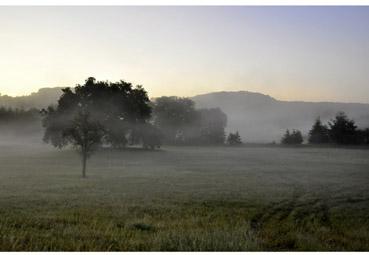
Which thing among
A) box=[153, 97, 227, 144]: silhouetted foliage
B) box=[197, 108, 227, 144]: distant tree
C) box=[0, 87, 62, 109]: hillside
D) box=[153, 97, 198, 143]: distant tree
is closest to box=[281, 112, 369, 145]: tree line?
box=[197, 108, 227, 144]: distant tree

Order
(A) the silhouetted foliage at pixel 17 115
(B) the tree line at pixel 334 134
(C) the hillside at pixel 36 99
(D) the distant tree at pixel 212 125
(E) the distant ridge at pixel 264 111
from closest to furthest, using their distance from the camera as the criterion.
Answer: (E) the distant ridge at pixel 264 111 → (D) the distant tree at pixel 212 125 → (C) the hillside at pixel 36 99 → (B) the tree line at pixel 334 134 → (A) the silhouetted foliage at pixel 17 115

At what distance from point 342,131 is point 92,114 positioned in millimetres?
18113

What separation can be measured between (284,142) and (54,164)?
24014 mm

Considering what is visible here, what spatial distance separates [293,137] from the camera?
100 ft

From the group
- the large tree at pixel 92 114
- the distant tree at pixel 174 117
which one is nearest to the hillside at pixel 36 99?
the large tree at pixel 92 114

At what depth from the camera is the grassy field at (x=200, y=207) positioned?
11.7 meters

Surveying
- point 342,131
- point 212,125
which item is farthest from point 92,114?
point 342,131

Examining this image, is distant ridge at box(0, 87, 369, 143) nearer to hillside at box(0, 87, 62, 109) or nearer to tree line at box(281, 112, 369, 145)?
hillside at box(0, 87, 62, 109)

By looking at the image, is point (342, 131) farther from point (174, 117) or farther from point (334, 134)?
point (174, 117)

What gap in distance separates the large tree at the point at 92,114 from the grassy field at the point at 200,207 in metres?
2.93

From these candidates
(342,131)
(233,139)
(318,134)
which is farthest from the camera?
(233,139)

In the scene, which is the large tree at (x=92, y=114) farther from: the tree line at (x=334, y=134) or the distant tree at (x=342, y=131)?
the distant tree at (x=342, y=131)

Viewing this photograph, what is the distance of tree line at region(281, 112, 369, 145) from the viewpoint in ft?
90.1

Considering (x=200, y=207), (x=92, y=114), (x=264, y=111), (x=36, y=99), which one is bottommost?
(x=200, y=207)
